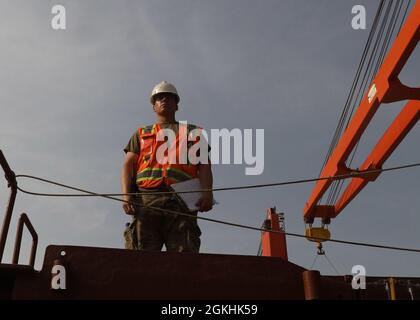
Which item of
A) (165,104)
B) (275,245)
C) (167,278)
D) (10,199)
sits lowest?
(167,278)

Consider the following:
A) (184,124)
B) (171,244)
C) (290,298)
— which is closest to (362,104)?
(184,124)

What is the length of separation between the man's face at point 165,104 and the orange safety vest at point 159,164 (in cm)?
20

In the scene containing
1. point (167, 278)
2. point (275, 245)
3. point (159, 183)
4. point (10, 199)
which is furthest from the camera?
point (275, 245)

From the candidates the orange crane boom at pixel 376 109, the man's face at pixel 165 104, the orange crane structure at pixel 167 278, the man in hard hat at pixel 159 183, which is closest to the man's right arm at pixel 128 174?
the man in hard hat at pixel 159 183

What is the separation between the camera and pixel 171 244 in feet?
11.4

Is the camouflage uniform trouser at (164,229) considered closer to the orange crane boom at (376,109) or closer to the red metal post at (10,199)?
the red metal post at (10,199)

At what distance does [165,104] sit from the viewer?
4152 mm

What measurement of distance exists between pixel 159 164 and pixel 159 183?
186 mm

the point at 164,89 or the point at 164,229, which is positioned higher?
the point at 164,89

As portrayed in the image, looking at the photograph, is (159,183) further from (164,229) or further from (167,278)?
(167,278)

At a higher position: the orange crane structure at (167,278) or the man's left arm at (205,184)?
the man's left arm at (205,184)

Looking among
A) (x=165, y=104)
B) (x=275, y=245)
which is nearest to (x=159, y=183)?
(x=165, y=104)

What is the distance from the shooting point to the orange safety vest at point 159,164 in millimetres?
3719

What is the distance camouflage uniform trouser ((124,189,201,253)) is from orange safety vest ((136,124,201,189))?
0.19 meters
